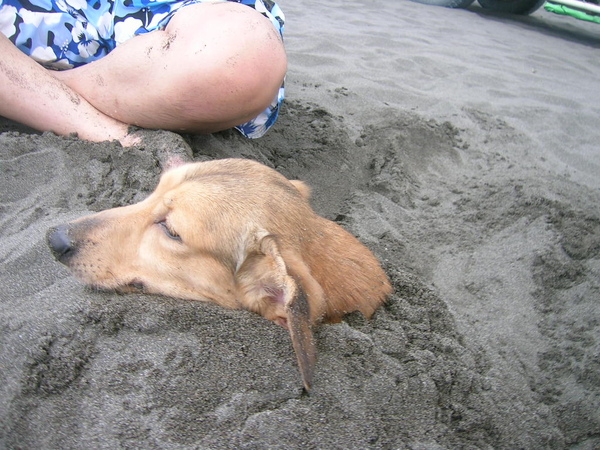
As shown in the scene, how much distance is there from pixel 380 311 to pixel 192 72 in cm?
187

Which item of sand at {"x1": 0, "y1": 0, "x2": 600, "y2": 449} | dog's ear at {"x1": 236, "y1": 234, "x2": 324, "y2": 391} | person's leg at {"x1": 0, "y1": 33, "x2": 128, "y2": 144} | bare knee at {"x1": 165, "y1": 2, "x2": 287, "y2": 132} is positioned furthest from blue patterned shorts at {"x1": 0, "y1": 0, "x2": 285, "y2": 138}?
dog's ear at {"x1": 236, "y1": 234, "x2": 324, "y2": 391}

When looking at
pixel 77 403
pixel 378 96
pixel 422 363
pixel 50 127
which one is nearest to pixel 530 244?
pixel 422 363

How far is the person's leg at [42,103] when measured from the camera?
3.11 m

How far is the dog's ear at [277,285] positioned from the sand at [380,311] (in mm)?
102

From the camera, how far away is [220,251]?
2.18 meters

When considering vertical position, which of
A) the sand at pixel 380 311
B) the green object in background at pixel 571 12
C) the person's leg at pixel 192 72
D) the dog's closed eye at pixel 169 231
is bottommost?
the sand at pixel 380 311

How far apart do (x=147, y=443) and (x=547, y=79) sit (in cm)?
677

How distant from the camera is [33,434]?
1.53 meters

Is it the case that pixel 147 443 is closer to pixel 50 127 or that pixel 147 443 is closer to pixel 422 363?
pixel 422 363

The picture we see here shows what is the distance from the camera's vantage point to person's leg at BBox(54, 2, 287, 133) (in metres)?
3.01

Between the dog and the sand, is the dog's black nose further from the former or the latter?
the sand

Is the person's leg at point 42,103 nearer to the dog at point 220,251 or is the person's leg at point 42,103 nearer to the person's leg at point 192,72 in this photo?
the person's leg at point 192,72

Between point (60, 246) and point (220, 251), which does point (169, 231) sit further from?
point (60, 246)

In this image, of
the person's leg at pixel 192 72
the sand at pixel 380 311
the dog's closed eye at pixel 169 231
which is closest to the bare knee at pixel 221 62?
the person's leg at pixel 192 72
